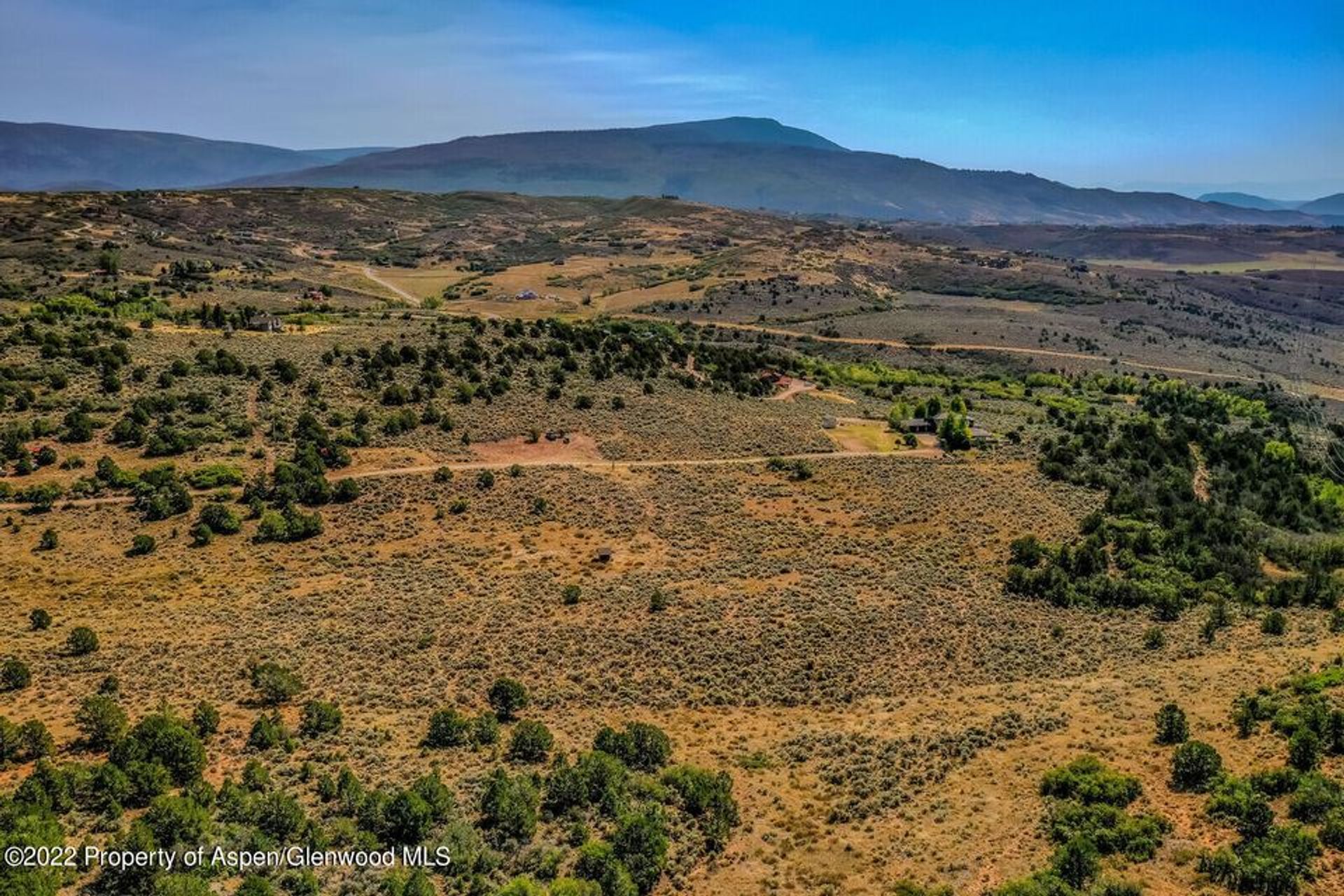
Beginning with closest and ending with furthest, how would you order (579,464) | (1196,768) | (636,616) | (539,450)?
A: (1196,768), (636,616), (579,464), (539,450)

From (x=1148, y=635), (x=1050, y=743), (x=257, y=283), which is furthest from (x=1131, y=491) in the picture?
(x=257, y=283)

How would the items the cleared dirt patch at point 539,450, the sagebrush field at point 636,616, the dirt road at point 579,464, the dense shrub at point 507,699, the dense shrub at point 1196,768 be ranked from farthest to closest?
the cleared dirt patch at point 539,450 < the dirt road at point 579,464 < the dense shrub at point 507,699 < the dense shrub at point 1196,768 < the sagebrush field at point 636,616

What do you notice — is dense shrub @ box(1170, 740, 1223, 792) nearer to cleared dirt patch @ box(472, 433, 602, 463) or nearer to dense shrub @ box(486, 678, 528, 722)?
dense shrub @ box(486, 678, 528, 722)

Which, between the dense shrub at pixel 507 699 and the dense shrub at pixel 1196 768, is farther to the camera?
the dense shrub at pixel 507 699

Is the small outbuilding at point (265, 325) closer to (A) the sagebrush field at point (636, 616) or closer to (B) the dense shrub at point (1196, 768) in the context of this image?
(A) the sagebrush field at point (636, 616)

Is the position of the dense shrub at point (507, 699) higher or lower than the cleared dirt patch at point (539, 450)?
lower

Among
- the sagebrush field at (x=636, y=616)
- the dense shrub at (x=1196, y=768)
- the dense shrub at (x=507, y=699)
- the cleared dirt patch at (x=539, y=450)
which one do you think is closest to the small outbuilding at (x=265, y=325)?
the sagebrush field at (x=636, y=616)

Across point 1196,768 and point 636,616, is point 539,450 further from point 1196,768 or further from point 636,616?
point 1196,768

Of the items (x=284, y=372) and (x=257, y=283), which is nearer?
(x=284, y=372)

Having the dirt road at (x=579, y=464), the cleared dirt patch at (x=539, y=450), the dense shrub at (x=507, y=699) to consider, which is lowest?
the dense shrub at (x=507, y=699)

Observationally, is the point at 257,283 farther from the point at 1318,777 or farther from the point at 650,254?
the point at 1318,777

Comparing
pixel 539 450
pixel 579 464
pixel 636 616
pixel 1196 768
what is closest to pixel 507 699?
pixel 636 616
